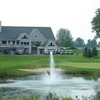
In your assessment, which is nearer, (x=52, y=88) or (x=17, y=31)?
(x=52, y=88)

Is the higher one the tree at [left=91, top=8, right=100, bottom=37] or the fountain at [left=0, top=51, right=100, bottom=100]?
the tree at [left=91, top=8, right=100, bottom=37]

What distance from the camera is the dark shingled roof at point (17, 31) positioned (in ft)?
384

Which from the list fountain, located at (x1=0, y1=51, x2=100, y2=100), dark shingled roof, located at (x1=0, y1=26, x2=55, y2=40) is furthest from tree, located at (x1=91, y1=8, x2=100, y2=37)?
fountain, located at (x1=0, y1=51, x2=100, y2=100)

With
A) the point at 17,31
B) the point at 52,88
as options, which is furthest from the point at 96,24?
the point at 52,88

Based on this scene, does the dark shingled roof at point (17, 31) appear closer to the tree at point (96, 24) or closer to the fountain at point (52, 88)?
the tree at point (96, 24)

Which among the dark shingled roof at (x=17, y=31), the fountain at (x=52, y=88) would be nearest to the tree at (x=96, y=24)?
the dark shingled roof at (x=17, y=31)

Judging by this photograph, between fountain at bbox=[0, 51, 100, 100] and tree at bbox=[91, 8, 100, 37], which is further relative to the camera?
tree at bbox=[91, 8, 100, 37]

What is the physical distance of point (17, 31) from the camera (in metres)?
120

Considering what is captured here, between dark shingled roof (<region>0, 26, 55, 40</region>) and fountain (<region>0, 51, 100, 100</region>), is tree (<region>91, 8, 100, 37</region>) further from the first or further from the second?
fountain (<region>0, 51, 100, 100</region>)

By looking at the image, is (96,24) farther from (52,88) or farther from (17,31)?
(52,88)

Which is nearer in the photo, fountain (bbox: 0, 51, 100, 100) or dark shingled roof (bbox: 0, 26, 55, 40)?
fountain (bbox: 0, 51, 100, 100)

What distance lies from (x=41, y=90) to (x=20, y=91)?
6.22 feet

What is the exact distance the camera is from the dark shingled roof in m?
117

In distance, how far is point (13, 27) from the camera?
121m
